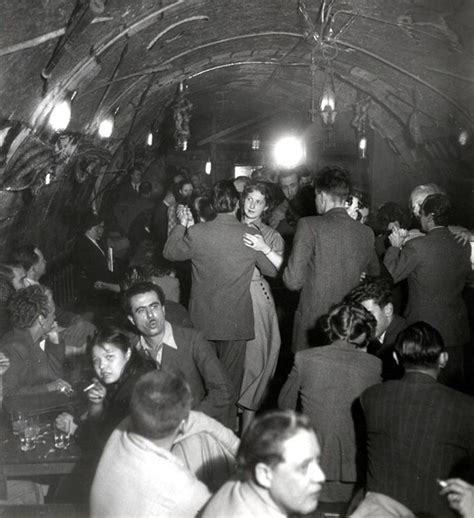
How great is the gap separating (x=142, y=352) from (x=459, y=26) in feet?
15.4

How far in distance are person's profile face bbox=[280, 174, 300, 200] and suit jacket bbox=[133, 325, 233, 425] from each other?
3.51 meters

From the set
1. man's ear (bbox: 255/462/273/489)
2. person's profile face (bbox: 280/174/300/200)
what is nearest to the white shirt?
man's ear (bbox: 255/462/273/489)

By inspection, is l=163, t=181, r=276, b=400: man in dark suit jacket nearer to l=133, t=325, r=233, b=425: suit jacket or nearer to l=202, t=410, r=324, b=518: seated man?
l=133, t=325, r=233, b=425: suit jacket

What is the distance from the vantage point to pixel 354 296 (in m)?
4.16

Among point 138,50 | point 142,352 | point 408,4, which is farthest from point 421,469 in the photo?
point 138,50

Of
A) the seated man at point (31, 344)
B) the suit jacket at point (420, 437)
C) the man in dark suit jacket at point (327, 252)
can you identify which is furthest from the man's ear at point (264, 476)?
the seated man at point (31, 344)

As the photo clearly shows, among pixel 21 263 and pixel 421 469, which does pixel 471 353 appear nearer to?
pixel 421 469

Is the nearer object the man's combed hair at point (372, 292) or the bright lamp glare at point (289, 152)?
the man's combed hair at point (372, 292)

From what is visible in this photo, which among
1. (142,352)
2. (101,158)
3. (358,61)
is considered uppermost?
(358,61)

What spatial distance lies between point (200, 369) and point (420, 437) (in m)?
1.51

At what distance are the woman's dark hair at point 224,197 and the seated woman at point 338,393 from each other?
153 cm

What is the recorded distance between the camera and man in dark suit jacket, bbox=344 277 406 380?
4168mm

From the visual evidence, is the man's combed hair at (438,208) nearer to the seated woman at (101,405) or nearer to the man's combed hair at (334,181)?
the man's combed hair at (334,181)

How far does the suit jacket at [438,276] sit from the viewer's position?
15.4 feet
